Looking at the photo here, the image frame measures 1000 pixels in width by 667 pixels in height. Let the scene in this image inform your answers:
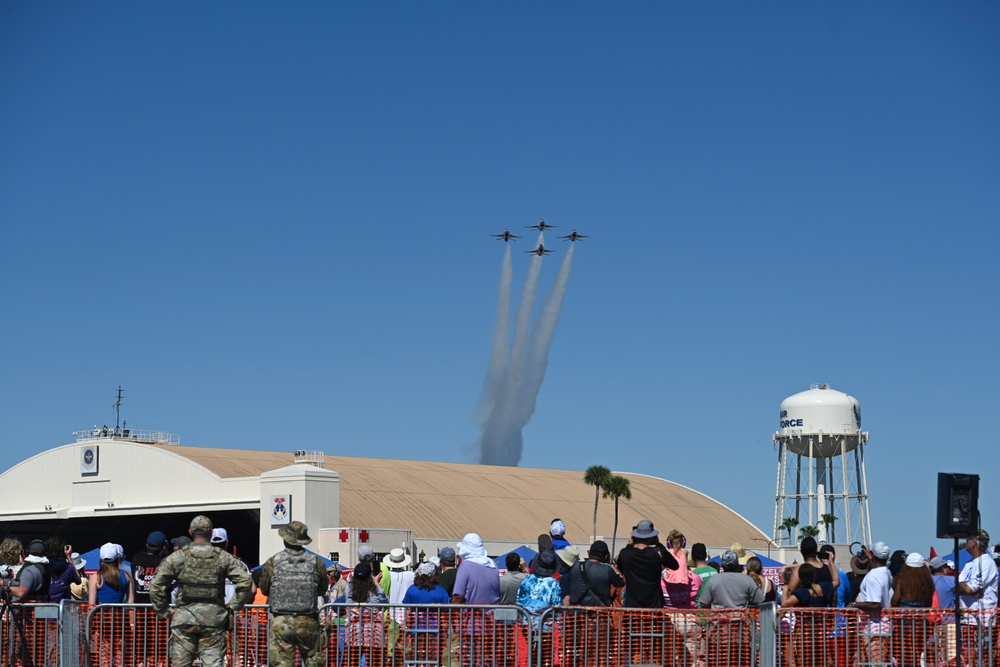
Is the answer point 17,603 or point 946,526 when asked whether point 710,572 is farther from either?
point 17,603

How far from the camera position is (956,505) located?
1670 centimetres

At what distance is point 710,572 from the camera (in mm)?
18641

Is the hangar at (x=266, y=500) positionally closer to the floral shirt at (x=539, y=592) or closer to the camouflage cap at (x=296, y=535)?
the floral shirt at (x=539, y=592)

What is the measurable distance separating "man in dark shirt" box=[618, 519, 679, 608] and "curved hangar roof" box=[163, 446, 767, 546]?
1948 inches

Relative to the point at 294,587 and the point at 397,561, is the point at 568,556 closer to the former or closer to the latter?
the point at 397,561

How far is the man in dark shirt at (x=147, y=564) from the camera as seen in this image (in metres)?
17.6

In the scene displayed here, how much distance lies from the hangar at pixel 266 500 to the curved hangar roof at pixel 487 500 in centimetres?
12

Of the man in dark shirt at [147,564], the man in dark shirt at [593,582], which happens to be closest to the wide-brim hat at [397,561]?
the man in dark shirt at [147,564]

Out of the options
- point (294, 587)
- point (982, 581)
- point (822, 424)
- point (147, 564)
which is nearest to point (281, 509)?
point (822, 424)

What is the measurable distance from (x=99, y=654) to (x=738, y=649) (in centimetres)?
696

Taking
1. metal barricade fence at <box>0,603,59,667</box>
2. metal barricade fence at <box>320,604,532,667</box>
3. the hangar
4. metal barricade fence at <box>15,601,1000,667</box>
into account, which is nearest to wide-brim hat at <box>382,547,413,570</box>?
metal barricade fence at <box>320,604,532,667</box>

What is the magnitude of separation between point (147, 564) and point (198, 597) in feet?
13.5

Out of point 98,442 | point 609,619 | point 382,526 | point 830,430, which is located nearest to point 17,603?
point 609,619

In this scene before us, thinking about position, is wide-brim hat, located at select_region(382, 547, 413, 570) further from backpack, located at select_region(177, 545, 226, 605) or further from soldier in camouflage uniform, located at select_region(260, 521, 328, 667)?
backpack, located at select_region(177, 545, 226, 605)
